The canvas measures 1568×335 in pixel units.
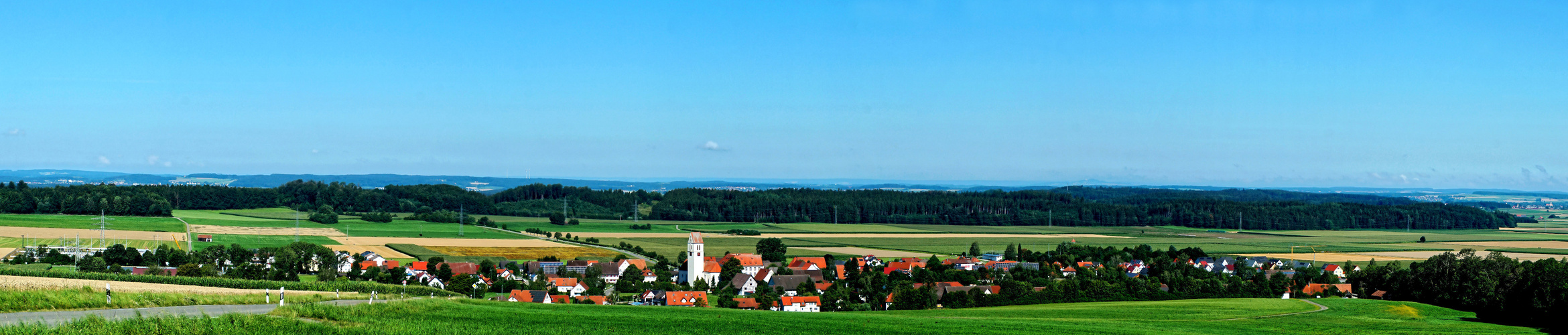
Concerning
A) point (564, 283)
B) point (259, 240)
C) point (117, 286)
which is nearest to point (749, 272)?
point (564, 283)

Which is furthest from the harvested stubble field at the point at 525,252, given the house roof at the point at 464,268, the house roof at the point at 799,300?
the house roof at the point at 799,300

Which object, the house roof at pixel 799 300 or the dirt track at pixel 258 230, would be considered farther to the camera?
the dirt track at pixel 258 230

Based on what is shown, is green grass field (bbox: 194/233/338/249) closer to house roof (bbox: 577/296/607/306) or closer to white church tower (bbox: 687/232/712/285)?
white church tower (bbox: 687/232/712/285)

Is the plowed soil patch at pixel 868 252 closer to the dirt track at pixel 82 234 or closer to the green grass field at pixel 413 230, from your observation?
the green grass field at pixel 413 230

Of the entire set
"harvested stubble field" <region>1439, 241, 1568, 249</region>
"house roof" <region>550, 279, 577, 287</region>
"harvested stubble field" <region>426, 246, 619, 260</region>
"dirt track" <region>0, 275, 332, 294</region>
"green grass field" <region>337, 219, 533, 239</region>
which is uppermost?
"dirt track" <region>0, 275, 332, 294</region>

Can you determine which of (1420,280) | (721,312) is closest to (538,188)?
(1420,280)

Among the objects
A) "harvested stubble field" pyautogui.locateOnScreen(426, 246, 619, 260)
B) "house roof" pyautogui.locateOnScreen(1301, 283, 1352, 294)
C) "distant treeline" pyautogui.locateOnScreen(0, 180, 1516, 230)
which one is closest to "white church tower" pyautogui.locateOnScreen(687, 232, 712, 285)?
"harvested stubble field" pyautogui.locateOnScreen(426, 246, 619, 260)

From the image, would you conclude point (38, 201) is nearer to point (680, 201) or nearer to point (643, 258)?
point (643, 258)
